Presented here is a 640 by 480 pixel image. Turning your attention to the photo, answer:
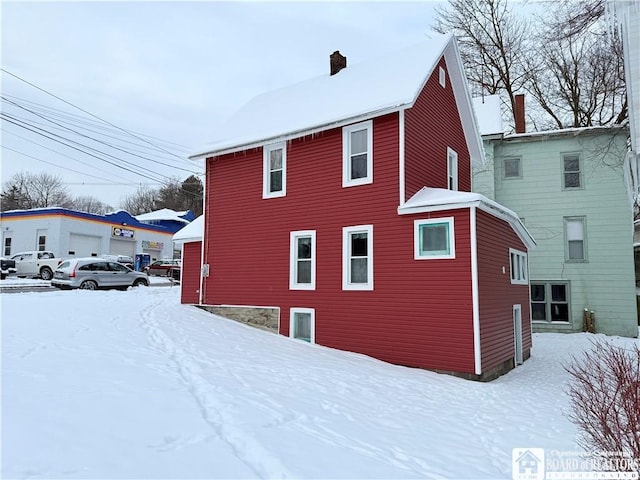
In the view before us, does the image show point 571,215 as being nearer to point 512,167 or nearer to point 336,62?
point 512,167

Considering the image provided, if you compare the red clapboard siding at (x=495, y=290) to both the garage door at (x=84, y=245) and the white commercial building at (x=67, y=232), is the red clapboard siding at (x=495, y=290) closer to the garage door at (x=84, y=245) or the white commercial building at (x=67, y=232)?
the white commercial building at (x=67, y=232)

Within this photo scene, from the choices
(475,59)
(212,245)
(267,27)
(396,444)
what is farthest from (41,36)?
(475,59)

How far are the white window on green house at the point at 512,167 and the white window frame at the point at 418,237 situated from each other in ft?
35.5

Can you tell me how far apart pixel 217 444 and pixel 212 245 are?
10724mm

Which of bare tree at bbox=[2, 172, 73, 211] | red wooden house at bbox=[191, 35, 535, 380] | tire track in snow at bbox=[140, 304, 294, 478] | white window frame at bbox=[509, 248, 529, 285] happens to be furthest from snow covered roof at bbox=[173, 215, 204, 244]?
bare tree at bbox=[2, 172, 73, 211]

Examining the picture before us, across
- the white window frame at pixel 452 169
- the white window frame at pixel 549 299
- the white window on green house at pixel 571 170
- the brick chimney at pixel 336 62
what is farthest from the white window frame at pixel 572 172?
the brick chimney at pixel 336 62

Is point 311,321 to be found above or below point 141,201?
below

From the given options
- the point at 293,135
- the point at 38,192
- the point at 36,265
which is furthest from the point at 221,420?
the point at 38,192

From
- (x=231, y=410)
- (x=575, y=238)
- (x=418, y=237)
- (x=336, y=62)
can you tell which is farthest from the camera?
(x=575, y=238)

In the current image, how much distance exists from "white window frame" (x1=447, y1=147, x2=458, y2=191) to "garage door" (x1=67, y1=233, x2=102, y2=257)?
1074 inches

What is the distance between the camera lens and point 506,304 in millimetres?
12086

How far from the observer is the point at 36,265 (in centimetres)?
2514

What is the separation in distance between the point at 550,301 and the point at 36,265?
84.5 feet

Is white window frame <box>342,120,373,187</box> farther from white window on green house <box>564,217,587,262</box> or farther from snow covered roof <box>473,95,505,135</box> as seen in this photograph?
white window on green house <box>564,217,587,262</box>
